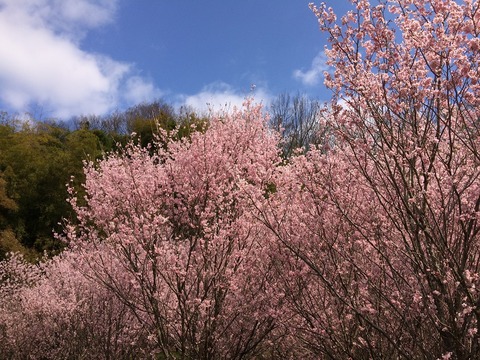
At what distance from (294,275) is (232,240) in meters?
1.41

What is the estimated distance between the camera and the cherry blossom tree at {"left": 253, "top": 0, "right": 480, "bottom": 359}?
4227mm

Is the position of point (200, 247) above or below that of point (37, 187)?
below

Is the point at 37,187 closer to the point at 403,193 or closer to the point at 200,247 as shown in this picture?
the point at 200,247

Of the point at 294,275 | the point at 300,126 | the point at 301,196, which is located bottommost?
the point at 294,275

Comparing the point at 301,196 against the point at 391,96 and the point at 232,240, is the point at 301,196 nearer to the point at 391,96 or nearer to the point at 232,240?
the point at 232,240

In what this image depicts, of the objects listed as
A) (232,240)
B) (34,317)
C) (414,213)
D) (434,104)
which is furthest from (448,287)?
(34,317)

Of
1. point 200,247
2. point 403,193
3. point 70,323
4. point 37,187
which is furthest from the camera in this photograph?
point 37,187

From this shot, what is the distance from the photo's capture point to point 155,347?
30.5 ft

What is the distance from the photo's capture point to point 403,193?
4945mm

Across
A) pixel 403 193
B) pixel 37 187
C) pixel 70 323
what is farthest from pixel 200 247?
pixel 37 187

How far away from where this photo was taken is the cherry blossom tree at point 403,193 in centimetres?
423

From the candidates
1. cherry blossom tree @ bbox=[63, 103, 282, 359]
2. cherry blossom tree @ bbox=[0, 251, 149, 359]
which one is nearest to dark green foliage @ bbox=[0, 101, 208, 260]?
cherry blossom tree @ bbox=[0, 251, 149, 359]

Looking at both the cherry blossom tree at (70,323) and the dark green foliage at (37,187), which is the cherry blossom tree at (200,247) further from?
the dark green foliage at (37,187)

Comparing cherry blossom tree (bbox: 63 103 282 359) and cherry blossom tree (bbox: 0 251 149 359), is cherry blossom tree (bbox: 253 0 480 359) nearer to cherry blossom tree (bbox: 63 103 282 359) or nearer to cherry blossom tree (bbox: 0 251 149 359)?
cherry blossom tree (bbox: 63 103 282 359)
